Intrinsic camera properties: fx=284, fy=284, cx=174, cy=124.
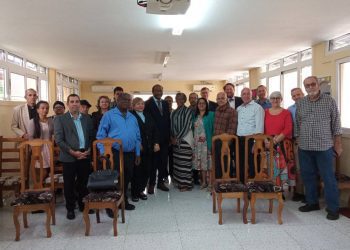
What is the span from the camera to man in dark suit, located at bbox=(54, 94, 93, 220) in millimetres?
3181

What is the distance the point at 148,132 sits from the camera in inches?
156

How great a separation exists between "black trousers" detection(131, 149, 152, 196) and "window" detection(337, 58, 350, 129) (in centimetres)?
329

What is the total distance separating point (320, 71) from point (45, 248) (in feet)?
16.6

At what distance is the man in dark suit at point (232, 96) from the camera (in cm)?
457

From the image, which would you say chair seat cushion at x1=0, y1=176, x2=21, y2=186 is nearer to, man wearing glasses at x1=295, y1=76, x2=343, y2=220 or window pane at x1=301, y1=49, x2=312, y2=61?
man wearing glasses at x1=295, y1=76, x2=343, y2=220

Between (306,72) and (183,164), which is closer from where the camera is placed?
(183,164)

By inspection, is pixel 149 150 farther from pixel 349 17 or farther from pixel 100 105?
pixel 349 17

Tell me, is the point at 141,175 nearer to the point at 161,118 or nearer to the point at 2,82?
the point at 161,118

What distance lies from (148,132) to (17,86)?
353 cm

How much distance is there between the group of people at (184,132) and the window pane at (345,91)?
1.13 meters

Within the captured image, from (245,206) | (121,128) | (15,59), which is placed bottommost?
(245,206)

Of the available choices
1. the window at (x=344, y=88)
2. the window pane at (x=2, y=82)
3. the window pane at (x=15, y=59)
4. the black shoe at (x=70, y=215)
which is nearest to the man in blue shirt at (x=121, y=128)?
the black shoe at (x=70, y=215)

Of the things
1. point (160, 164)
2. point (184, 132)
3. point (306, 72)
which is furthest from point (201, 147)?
point (306, 72)

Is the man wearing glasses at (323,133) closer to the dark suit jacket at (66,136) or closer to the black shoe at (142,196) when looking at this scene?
the black shoe at (142,196)
